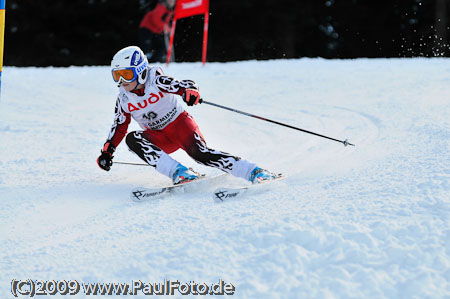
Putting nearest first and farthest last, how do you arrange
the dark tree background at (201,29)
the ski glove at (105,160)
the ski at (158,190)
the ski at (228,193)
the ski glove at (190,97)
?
the ski at (228,193), the ski at (158,190), the ski glove at (190,97), the ski glove at (105,160), the dark tree background at (201,29)

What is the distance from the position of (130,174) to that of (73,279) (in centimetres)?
199

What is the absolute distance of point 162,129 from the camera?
392cm

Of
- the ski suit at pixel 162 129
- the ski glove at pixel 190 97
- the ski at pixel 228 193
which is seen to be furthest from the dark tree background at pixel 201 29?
the ski at pixel 228 193

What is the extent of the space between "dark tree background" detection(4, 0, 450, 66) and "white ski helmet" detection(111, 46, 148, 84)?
1408 cm

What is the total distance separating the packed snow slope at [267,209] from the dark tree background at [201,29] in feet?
40.8

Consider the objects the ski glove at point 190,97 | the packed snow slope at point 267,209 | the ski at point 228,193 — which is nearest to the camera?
the packed snow slope at point 267,209

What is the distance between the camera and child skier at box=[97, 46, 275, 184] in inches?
141

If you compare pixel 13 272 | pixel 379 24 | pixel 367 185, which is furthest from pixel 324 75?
pixel 379 24

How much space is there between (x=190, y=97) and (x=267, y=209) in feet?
3.38

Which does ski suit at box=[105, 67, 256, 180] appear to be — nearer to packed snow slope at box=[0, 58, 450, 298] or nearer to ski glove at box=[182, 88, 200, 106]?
ski glove at box=[182, 88, 200, 106]

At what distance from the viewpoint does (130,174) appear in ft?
14.0

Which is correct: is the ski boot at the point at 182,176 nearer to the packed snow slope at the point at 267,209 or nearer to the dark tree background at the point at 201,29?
the packed snow slope at the point at 267,209

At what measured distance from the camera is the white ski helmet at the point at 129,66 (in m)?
3.63

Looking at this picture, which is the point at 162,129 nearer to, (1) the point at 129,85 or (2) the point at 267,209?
(1) the point at 129,85
